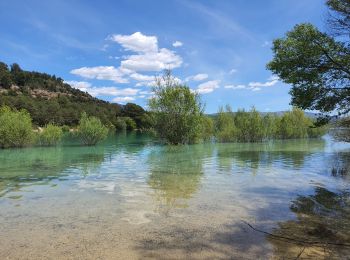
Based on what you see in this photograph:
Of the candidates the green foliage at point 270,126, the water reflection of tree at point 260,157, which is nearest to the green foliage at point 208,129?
the green foliage at point 270,126

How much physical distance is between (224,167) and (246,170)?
192cm

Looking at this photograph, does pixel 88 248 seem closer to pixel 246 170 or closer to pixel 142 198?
pixel 142 198

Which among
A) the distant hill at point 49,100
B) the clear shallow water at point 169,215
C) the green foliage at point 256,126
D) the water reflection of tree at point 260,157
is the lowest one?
the clear shallow water at point 169,215

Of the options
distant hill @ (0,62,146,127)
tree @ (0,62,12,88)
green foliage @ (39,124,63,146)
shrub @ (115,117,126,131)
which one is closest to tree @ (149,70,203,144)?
green foliage @ (39,124,63,146)

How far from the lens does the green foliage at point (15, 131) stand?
3925 centimetres

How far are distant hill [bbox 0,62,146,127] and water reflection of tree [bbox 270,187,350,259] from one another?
95.3 metres

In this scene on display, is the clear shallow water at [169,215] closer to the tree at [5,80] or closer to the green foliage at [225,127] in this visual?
the green foliage at [225,127]

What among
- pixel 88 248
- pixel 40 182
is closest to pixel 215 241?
pixel 88 248

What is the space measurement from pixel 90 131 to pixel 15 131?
9.35 meters

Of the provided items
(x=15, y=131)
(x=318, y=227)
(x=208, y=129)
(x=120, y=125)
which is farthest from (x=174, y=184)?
(x=120, y=125)

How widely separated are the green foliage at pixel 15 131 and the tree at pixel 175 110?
1561 centimetres

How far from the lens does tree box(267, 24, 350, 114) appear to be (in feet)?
57.0

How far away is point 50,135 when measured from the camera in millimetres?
44625

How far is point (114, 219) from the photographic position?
32.8 ft
